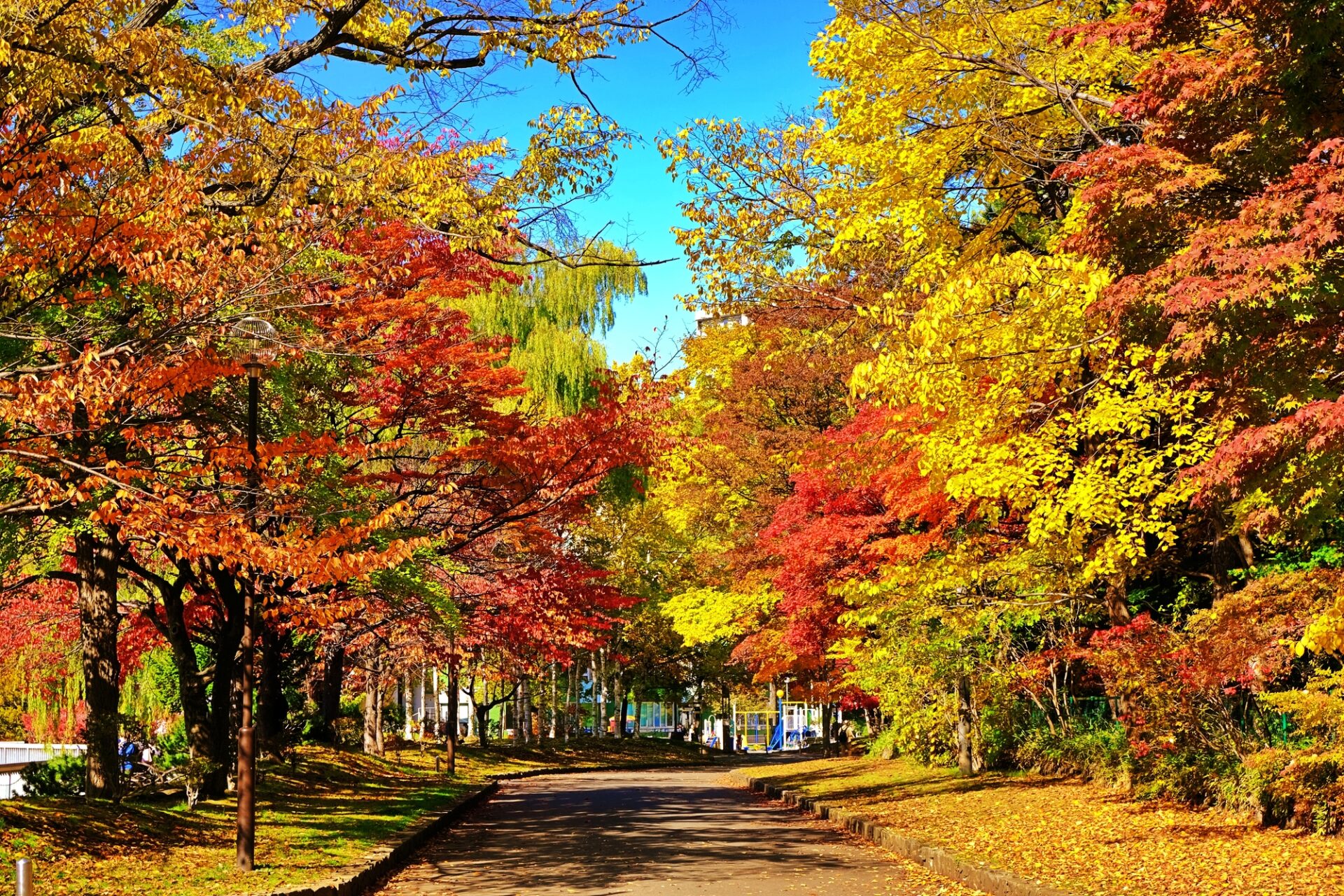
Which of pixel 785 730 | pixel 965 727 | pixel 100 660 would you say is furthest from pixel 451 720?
pixel 785 730

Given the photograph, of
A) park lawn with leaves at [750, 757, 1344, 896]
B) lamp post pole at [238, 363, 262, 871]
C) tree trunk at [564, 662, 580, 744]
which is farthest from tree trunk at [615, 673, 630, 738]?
lamp post pole at [238, 363, 262, 871]

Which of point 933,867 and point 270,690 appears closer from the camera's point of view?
point 933,867

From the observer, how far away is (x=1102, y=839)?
43.0 feet

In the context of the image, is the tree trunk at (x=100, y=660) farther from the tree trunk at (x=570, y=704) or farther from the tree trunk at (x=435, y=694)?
the tree trunk at (x=570, y=704)

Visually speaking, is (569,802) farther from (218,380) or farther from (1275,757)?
(1275,757)

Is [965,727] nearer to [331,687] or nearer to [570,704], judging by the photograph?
[331,687]

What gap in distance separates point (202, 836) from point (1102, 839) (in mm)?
10207

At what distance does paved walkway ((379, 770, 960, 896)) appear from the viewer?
1173cm

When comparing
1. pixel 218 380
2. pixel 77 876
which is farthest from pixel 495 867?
pixel 218 380

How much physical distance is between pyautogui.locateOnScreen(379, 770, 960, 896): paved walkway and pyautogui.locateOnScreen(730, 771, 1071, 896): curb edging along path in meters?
0.24

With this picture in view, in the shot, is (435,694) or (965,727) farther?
(435,694)

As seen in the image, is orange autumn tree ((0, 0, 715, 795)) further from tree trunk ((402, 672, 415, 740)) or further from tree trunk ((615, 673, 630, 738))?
tree trunk ((615, 673, 630, 738))

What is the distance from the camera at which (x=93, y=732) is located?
48.6 ft

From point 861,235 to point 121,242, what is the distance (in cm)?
964
